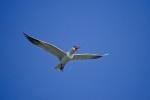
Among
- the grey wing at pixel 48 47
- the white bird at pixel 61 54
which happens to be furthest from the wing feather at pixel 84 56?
the grey wing at pixel 48 47

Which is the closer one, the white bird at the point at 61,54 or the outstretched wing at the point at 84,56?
the white bird at the point at 61,54

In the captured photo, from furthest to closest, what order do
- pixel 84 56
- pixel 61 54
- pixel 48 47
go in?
pixel 84 56
pixel 61 54
pixel 48 47

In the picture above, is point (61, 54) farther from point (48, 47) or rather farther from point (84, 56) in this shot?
point (84, 56)

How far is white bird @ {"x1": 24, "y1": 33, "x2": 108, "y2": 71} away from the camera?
80.4ft

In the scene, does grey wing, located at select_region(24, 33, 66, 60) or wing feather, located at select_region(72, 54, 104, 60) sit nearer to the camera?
grey wing, located at select_region(24, 33, 66, 60)

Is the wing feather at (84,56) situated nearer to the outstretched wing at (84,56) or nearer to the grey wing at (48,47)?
the outstretched wing at (84,56)

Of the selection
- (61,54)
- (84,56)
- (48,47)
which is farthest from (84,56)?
(48,47)

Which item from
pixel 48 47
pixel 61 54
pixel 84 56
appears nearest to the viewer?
pixel 48 47

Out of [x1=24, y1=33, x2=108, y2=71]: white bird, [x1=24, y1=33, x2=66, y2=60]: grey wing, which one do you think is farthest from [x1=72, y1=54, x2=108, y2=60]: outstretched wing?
[x1=24, y1=33, x2=66, y2=60]: grey wing

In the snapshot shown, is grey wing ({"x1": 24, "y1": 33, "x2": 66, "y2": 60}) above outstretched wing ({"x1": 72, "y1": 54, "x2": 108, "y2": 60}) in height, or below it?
below

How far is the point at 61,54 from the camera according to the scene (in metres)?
25.5

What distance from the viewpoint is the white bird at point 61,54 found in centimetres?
2450

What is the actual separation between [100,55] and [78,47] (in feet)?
4.87

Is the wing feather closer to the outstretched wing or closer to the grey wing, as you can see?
the outstretched wing
